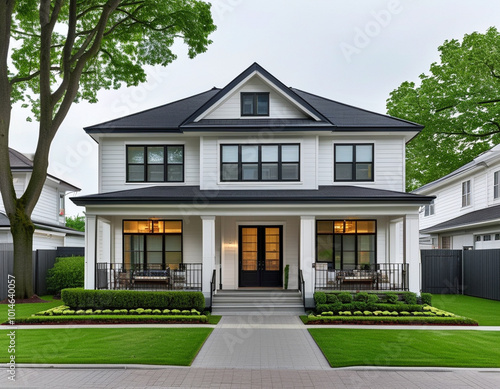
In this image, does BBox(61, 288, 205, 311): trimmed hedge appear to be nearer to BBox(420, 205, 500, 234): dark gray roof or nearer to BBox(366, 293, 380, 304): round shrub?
BBox(366, 293, 380, 304): round shrub

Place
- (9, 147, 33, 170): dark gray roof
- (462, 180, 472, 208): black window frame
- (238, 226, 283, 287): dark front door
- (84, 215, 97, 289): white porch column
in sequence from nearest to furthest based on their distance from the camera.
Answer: (84, 215, 97, 289): white porch column < (238, 226, 283, 287): dark front door < (9, 147, 33, 170): dark gray roof < (462, 180, 472, 208): black window frame

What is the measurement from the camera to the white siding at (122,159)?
60.2ft

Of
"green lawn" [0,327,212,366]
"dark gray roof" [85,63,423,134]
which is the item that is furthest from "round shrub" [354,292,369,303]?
"dark gray roof" [85,63,423,134]

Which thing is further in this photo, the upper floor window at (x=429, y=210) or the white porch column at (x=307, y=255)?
the upper floor window at (x=429, y=210)

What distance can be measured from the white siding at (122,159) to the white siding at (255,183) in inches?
36.3

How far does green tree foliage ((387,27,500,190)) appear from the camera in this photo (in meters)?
28.8

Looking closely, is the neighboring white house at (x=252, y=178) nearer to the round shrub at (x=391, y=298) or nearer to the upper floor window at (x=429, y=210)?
the round shrub at (x=391, y=298)

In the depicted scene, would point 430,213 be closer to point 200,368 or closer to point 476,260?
point 476,260

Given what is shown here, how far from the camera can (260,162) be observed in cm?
1773

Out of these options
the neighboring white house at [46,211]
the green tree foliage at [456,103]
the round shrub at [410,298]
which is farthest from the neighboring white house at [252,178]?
the green tree foliage at [456,103]

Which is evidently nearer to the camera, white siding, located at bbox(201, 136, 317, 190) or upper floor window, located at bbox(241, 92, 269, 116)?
white siding, located at bbox(201, 136, 317, 190)

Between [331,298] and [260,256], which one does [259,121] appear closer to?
[260,256]

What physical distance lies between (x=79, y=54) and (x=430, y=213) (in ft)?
86.3

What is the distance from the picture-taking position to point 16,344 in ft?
33.6
